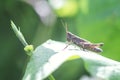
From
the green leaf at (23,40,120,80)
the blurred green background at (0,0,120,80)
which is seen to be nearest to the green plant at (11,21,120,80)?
the green leaf at (23,40,120,80)

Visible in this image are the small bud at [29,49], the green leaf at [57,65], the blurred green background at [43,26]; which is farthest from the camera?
the blurred green background at [43,26]

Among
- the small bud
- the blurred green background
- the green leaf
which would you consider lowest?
the blurred green background

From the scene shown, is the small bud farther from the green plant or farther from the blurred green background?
the blurred green background

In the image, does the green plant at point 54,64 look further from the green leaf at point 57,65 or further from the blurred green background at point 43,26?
the blurred green background at point 43,26

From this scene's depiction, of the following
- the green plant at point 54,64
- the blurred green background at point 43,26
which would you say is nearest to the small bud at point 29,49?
the green plant at point 54,64

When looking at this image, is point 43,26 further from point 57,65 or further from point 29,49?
point 57,65

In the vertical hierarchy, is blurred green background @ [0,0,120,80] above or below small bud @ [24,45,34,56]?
below

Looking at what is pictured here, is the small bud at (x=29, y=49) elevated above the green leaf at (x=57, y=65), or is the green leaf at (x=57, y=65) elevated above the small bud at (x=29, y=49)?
the small bud at (x=29, y=49)

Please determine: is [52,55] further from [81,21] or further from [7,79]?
[7,79]

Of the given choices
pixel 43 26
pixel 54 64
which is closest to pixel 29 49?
pixel 54 64
